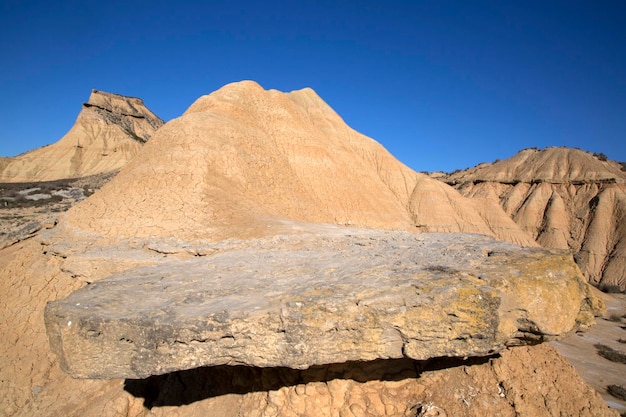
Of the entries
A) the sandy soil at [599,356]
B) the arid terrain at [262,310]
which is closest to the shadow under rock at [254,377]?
the arid terrain at [262,310]

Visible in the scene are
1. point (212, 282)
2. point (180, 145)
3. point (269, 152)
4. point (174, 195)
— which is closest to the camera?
point (212, 282)

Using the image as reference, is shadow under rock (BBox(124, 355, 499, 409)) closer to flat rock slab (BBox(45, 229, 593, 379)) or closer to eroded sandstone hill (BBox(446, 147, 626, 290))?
flat rock slab (BBox(45, 229, 593, 379))

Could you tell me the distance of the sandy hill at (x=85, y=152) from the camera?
150ft

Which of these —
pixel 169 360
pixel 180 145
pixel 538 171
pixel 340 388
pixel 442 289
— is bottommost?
pixel 340 388

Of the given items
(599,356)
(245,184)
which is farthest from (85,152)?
(599,356)

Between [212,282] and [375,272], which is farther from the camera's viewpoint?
[212,282]

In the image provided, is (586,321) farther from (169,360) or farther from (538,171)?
(538,171)

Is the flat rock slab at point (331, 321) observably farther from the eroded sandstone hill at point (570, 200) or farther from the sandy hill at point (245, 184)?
the eroded sandstone hill at point (570, 200)

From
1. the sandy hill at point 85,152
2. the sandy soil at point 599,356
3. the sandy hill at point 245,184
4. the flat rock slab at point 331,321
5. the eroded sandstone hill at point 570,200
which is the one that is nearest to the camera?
the flat rock slab at point 331,321

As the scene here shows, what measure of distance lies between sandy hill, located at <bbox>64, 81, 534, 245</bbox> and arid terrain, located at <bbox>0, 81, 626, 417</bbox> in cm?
9

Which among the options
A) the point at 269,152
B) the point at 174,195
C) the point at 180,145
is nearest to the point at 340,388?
the point at 174,195

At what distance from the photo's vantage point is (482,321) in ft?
11.3

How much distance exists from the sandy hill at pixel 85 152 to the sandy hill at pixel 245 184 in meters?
36.9

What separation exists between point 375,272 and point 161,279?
293cm
